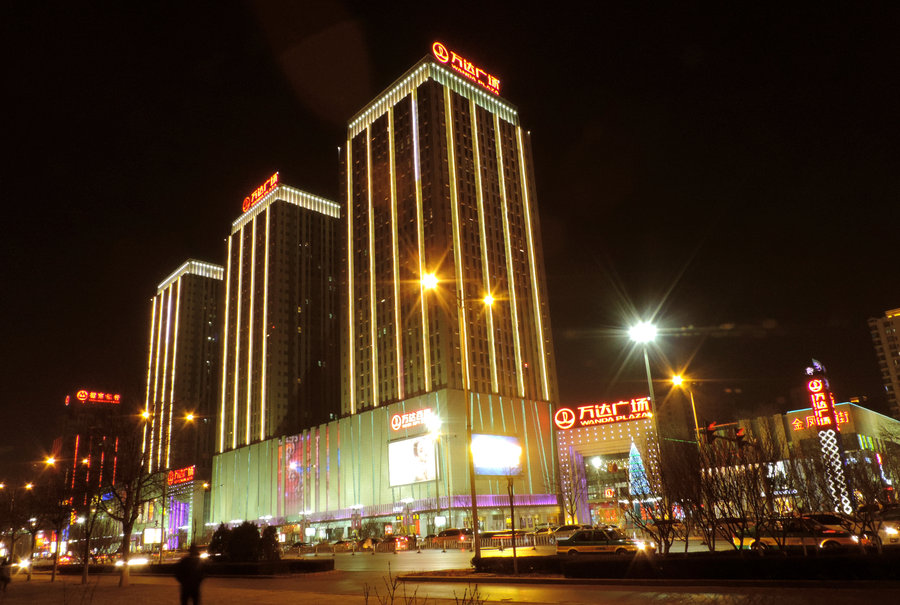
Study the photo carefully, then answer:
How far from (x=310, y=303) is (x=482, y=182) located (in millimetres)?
53515

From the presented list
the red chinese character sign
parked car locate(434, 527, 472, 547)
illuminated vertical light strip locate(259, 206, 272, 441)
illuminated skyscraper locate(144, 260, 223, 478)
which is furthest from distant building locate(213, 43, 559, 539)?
illuminated skyscraper locate(144, 260, 223, 478)

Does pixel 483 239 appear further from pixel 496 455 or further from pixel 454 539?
pixel 454 539

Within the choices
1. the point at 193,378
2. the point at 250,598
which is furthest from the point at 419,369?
the point at 193,378

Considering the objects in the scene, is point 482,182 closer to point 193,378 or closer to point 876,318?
point 193,378

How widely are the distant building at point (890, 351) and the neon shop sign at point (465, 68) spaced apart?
426ft

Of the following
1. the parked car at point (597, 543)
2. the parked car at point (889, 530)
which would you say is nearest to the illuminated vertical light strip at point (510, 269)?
the parked car at point (889, 530)

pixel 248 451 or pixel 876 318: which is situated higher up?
pixel 876 318

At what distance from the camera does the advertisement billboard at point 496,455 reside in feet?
297

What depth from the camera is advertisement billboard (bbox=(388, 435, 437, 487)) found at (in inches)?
3541

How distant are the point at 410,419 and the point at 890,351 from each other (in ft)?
495

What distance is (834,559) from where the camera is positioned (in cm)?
1719

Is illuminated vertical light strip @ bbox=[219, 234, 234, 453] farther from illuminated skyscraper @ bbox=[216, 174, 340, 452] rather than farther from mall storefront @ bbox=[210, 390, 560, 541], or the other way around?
mall storefront @ bbox=[210, 390, 560, 541]

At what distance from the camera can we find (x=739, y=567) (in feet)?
60.4

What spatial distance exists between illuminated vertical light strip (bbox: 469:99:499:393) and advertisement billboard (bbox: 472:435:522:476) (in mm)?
9000
